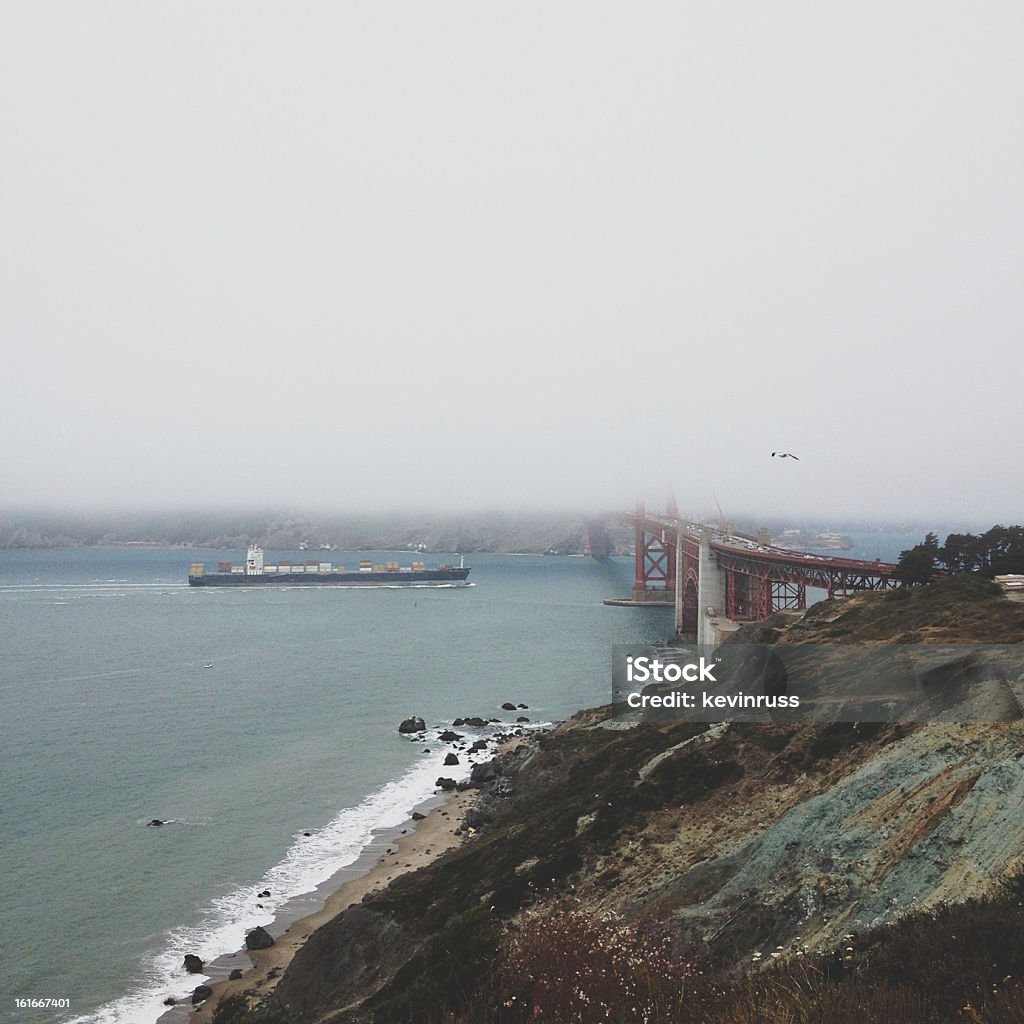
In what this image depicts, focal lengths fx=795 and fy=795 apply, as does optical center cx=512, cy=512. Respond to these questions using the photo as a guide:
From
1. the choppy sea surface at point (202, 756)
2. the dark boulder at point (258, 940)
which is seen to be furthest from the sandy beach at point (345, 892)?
the choppy sea surface at point (202, 756)

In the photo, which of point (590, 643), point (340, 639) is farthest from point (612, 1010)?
point (340, 639)

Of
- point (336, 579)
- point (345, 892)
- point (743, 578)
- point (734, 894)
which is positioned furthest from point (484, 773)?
point (336, 579)

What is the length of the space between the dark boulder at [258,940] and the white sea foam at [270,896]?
A: 1.62 ft

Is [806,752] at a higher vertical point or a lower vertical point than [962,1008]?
lower

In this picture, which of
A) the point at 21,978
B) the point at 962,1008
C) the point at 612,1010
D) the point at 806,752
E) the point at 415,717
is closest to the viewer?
the point at 962,1008

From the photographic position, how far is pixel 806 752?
1700 centimetres

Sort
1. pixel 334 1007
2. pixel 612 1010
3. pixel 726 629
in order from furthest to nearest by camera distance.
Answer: pixel 726 629 → pixel 334 1007 → pixel 612 1010

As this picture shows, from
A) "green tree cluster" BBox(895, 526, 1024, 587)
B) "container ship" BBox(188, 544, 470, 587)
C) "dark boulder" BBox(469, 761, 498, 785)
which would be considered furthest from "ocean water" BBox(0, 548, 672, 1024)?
"container ship" BBox(188, 544, 470, 587)

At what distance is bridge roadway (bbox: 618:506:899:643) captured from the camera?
3997 centimetres

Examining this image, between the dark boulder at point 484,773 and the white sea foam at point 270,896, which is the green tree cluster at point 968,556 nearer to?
the dark boulder at point 484,773

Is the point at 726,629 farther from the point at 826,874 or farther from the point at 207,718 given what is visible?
the point at 826,874

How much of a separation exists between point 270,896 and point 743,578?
43.7m

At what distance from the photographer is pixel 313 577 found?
130375 millimetres

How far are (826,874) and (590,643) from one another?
5687 cm
